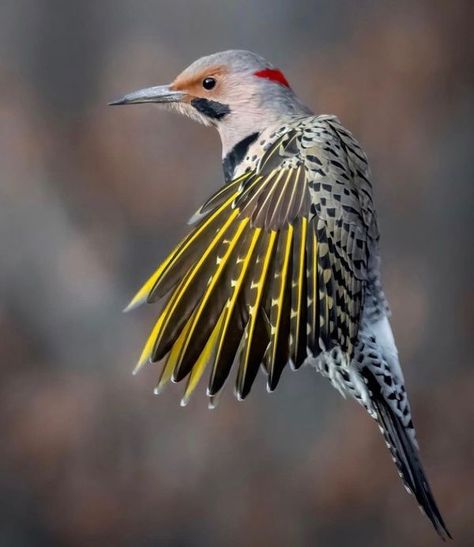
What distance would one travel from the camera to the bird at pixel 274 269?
860 mm

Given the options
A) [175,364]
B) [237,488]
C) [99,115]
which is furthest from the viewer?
[237,488]

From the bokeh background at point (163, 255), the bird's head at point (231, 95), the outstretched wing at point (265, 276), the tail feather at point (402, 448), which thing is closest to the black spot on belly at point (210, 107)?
the bird's head at point (231, 95)

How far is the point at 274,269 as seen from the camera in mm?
879

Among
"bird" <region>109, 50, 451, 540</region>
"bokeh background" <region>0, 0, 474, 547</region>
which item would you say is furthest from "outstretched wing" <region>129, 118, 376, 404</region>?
"bokeh background" <region>0, 0, 474, 547</region>

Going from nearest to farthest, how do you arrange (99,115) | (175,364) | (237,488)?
1. (175,364)
2. (99,115)
3. (237,488)

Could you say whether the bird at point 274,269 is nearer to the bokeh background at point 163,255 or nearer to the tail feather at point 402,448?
the tail feather at point 402,448

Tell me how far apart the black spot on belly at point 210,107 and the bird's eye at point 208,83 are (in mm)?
14

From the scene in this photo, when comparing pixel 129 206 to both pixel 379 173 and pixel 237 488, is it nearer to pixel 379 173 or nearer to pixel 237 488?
pixel 379 173

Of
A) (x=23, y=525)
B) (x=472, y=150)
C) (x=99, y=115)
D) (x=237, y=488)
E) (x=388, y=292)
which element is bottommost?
(x=23, y=525)

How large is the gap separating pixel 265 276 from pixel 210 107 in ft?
0.83

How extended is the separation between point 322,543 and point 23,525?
55cm

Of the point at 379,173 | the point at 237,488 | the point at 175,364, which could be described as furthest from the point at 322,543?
the point at 175,364

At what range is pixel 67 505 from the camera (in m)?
1.83

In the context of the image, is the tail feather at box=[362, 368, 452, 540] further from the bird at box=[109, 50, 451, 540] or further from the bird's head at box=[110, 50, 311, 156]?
the bird's head at box=[110, 50, 311, 156]
